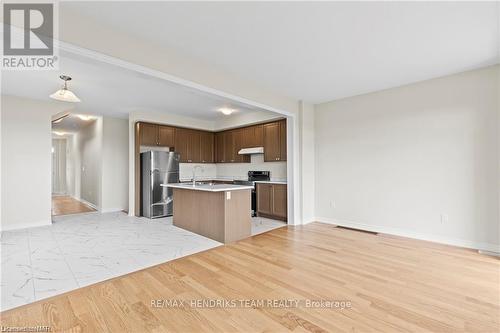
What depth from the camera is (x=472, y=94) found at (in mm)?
3387

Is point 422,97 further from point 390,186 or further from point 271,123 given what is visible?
point 271,123

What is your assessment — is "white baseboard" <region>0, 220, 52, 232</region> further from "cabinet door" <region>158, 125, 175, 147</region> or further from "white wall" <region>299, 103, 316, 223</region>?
"white wall" <region>299, 103, 316, 223</region>

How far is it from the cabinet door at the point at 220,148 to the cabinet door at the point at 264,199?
6.11ft

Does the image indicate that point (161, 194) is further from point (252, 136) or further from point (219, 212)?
point (252, 136)

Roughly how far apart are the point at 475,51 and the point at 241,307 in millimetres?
4071

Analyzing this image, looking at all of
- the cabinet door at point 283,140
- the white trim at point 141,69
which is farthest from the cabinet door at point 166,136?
the white trim at point 141,69

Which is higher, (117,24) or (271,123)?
(117,24)

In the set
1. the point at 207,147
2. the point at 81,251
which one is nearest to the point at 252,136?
the point at 207,147

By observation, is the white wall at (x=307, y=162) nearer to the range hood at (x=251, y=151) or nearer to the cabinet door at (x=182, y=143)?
the range hood at (x=251, y=151)

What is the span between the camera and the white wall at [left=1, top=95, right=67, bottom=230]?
4.44m

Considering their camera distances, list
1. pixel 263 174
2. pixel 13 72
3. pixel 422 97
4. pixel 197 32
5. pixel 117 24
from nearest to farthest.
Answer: pixel 117 24 < pixel 197 32 < pixel 13 72 < pixel 422 97 < pixel 263 174

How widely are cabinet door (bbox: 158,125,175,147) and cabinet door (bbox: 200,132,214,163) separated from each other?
93 cm

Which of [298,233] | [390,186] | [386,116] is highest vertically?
[386,116]

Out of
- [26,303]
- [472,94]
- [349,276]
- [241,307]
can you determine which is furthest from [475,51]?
[26,303]
